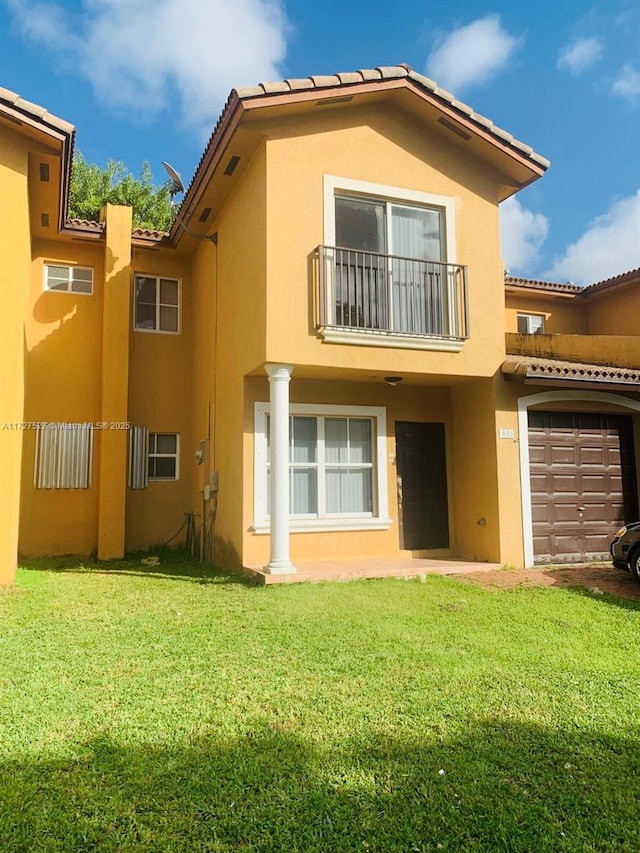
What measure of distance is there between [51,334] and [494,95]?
35.1ft

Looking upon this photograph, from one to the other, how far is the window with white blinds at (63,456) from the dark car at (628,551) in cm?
989

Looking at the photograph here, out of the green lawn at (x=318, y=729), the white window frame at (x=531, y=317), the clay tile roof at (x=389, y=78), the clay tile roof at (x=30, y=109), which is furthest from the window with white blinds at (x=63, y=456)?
the white window frame at (x=531, y=317)

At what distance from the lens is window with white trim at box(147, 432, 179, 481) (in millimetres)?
12984

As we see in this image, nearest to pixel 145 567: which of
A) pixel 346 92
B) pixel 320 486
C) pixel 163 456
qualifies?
pixel 163 456

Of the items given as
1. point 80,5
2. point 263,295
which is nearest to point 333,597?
point 263,295

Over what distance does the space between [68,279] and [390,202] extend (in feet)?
24.1

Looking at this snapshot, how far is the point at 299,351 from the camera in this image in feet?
29.0

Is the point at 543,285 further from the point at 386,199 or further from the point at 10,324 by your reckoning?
the point at 10,324

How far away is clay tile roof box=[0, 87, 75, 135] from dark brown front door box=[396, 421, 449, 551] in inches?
284

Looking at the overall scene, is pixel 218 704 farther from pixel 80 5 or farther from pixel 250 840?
pixel 80 5

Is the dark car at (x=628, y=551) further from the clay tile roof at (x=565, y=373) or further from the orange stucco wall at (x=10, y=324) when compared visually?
the orange stucco wall at (x=10, y=324)

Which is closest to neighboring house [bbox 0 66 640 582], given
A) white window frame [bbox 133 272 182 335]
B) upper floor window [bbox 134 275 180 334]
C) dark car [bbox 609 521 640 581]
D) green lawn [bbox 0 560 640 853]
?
white window frame [bbox 133 272 182 335]

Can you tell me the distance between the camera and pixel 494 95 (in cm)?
1257

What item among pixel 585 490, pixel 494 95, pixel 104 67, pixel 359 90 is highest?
pixel 104 67
